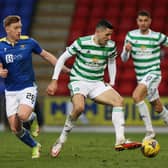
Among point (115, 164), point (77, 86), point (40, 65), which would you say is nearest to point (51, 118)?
point (40, 65)

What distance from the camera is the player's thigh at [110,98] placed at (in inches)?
346

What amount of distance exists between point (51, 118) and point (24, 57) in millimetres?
6706

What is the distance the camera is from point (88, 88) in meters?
9.05

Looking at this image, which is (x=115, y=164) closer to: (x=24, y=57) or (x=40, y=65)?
(x=24, y=57)

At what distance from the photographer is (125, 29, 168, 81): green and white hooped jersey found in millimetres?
10500

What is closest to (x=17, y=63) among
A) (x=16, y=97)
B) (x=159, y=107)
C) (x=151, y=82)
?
(x=16, y=97)

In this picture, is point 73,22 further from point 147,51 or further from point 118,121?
point 118,121

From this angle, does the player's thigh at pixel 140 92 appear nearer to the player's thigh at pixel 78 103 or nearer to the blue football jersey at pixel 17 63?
the player's thigh at pixel 78 103

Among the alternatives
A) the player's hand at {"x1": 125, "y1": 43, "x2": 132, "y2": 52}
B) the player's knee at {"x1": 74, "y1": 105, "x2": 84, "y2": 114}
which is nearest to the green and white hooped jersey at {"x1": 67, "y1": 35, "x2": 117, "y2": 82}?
the player's knee at {"x1": 74, "y1": 105, "x2": 84, "y2": 114}

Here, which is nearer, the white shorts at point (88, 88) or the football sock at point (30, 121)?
the white shorts at point (88, 88)

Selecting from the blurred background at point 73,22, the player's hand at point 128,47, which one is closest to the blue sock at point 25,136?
the player's hand at point 128,47

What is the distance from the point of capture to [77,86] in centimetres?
905

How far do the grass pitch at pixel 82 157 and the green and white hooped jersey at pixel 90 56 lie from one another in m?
1.04

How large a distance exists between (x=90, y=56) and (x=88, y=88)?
1.34ft
